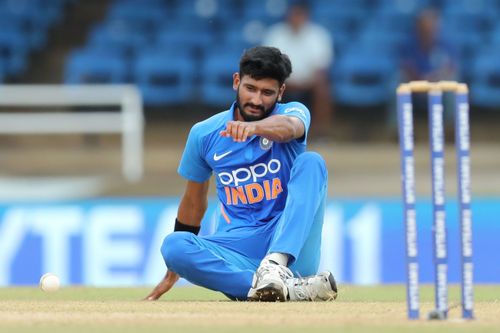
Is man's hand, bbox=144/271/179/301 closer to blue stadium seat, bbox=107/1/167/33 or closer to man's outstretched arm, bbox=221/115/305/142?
man's outstretched arm, bbox=221/115/305/142

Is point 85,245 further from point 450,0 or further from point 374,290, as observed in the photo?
point 450,0

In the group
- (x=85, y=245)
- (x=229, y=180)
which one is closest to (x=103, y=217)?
(x=85, y=245)

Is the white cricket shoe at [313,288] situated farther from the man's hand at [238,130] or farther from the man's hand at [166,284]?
the man's hand at [238,130]

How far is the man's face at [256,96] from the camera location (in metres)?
7.03

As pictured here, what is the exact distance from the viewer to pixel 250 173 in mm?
7156

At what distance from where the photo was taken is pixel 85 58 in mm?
14945

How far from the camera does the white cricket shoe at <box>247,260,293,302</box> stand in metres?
6.59

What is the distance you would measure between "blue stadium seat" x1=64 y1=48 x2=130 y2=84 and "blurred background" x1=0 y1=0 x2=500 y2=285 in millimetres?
16

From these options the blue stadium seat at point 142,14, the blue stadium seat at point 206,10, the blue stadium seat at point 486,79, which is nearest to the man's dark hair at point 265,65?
the blue stadium seat at point 486,79

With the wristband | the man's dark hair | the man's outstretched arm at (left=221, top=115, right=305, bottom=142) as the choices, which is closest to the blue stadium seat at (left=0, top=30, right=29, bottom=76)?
the wristband

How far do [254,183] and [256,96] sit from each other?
1.61 feet

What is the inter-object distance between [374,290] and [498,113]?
22.7ft

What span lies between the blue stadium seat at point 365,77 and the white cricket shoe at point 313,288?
760 centimetres

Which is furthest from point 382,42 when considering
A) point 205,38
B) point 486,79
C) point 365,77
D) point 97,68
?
point 97,68
